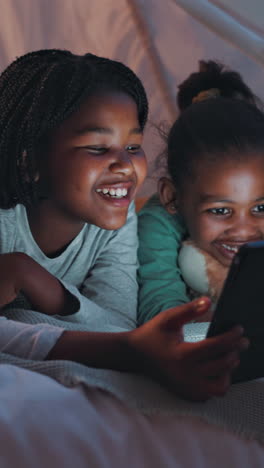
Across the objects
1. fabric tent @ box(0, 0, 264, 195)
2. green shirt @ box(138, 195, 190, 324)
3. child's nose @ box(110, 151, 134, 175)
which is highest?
fabric tent @ box(0, 0, 264, 195)

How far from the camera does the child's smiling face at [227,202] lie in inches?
46.1

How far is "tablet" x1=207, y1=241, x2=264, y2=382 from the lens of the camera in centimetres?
60

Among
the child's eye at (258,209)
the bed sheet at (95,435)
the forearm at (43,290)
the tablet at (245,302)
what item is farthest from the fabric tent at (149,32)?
the bed sheet at (95,435)

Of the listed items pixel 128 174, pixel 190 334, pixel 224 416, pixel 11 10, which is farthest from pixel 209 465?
pixel 11 10

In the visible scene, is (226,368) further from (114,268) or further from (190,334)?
(114,268)

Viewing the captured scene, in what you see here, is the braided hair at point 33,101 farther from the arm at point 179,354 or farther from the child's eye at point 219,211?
the arm at point 179,354

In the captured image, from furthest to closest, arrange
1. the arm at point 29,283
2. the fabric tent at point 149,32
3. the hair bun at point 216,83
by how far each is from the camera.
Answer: the fabric tent at point 149,32 → the hair bun at point 216,83 → the arm at point 29,283

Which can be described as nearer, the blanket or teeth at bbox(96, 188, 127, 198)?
the blanket

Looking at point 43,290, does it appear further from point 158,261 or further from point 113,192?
point 158,261

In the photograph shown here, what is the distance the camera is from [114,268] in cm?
127

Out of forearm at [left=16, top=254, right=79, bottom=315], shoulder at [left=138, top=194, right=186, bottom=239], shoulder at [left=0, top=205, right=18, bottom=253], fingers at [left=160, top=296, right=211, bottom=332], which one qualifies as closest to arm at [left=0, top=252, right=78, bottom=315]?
forearm at [left=16, top=254, right=79, bottom=315]

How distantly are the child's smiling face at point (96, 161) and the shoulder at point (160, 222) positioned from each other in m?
0.26

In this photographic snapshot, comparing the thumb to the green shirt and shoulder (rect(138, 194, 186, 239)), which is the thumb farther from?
shoulder (rect(138, 194, 186, 239))

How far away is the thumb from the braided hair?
525mm
